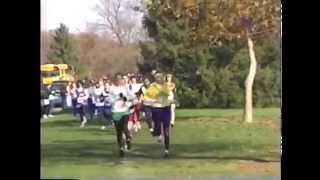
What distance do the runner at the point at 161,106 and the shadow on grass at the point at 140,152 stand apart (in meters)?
0.08

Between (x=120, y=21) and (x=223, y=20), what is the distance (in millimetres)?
662

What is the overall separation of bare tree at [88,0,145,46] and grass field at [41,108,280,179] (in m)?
0.57

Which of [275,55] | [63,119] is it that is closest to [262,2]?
[275,55]

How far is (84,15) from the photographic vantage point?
4.62 m

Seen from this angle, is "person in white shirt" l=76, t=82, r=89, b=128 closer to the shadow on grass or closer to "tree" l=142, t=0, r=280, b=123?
the shadow on grass

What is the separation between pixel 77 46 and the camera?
464cm

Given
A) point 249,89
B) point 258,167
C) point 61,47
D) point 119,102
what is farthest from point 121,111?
point 258,167

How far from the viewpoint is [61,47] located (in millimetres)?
4594

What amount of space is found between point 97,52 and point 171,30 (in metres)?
0.49
